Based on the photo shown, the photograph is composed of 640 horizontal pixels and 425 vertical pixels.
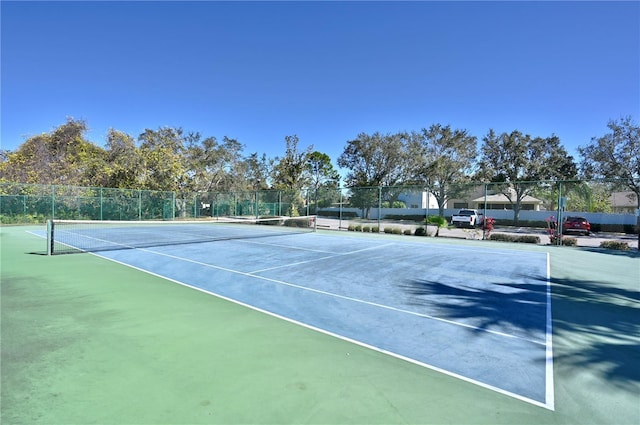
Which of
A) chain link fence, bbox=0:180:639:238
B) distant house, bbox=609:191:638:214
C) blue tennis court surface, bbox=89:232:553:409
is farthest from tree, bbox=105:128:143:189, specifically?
distant house, bbox=609:191:638:214

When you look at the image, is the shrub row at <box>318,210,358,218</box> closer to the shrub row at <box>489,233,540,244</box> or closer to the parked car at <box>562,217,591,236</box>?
the shrub row at <box>489,233,540,244</box>

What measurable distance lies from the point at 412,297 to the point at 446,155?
123 ft

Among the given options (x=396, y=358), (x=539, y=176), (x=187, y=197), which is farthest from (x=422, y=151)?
(x=396, y=358)

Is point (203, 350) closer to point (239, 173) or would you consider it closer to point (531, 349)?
point (531, 349)

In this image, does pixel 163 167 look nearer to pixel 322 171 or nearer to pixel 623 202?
pixel 322 171

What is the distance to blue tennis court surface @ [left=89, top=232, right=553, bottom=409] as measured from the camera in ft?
12.7

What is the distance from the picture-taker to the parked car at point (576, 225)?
75.8ft

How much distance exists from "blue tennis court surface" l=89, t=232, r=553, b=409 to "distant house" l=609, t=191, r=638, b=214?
1583 cm

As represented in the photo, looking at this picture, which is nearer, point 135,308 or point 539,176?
point 135,308

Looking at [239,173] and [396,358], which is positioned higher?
[239,173]

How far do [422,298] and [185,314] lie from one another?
13.6 ft

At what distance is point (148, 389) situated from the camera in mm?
3104

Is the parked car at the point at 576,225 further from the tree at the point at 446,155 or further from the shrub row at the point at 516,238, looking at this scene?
the tree at the point at 446,155

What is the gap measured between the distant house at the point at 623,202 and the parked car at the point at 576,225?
198cm
